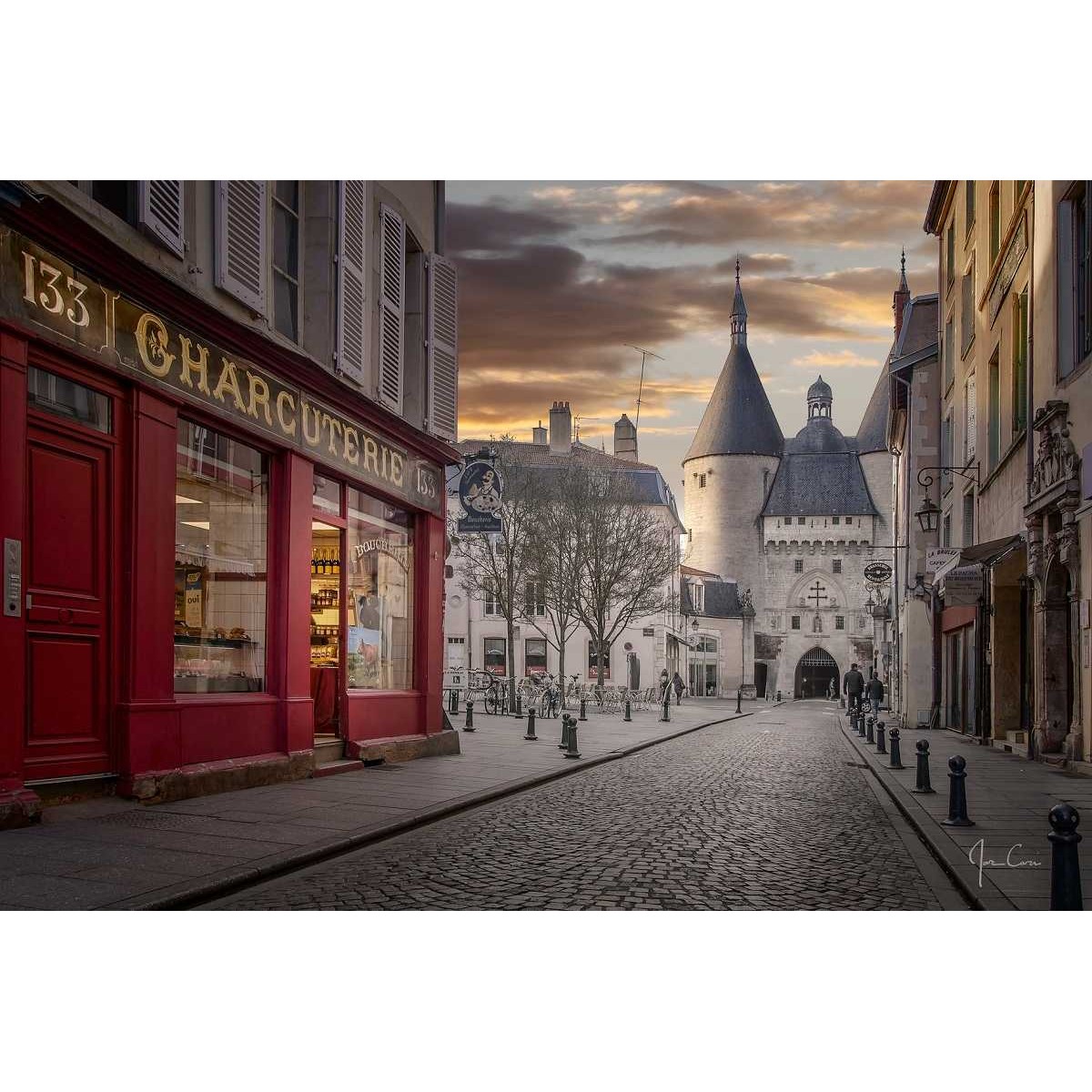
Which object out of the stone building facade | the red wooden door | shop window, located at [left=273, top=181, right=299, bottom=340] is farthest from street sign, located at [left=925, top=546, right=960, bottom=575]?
the stone building facade

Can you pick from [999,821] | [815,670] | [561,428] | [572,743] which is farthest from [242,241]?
[815,670]

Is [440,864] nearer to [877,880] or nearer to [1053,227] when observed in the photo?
[877,880]

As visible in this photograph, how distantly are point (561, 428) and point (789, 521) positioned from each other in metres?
31.4

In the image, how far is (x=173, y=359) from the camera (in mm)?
11031

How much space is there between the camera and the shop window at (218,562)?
37.8 feet

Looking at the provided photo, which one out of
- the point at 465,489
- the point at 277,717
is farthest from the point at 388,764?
the point at 465,489

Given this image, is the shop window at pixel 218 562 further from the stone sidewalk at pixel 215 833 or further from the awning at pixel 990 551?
the awning at pixel 990 551

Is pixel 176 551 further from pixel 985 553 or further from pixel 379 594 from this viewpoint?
pixel 985 553

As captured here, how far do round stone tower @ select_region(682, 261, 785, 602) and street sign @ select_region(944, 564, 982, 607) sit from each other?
6607 cm

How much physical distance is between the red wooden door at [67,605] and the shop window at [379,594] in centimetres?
518

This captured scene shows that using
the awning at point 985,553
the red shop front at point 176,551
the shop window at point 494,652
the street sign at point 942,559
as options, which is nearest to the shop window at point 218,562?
the red shop front at point 176,551

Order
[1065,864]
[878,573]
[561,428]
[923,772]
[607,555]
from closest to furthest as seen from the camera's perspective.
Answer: [1065,864]
[923,772]
[878,573]
[607,555]
[561,428]

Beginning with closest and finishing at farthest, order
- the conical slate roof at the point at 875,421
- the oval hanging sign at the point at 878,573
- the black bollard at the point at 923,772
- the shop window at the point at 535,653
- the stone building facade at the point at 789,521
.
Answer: the black bollard at the point at 923,772 → the oval hanging sign at the point at 878,573 → the shop window at the point at 535,653 → the stone building facade at the point at 789,521 → the conical slate roof at the point at 875,421

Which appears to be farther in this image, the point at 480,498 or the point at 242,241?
the point at 480,498
